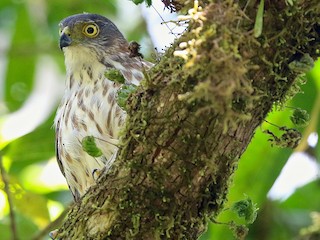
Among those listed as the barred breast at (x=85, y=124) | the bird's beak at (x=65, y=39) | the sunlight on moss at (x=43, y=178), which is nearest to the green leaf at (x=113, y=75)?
the barred breast at (x=85, y=124)

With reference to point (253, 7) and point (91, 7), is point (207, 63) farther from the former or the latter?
point (91, 7)

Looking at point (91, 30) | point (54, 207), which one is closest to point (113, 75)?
point (91, 30)

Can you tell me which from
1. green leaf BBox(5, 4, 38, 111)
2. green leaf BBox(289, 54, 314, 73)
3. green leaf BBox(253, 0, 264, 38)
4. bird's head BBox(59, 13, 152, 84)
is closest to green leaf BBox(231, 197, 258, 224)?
green leaf BBox(289, 54, 314, 73)

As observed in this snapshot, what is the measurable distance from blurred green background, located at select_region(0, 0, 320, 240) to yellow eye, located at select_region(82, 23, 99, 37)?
349 millimetres

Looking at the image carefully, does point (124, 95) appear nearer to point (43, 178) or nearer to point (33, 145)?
point (33, 145)

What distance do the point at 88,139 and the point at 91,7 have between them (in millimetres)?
4229

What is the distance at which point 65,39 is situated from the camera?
16.6 ft

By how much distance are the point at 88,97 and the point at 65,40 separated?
625mm

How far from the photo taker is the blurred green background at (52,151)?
15.4ft

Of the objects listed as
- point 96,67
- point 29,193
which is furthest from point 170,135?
point 29,193

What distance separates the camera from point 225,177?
2.73 meters

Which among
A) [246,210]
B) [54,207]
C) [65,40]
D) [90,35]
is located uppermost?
[90,35]

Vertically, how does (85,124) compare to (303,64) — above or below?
above

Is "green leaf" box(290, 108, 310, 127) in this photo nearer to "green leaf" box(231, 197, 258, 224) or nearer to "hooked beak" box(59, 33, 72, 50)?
"green leaf" box(231, 197, 258, 224)
